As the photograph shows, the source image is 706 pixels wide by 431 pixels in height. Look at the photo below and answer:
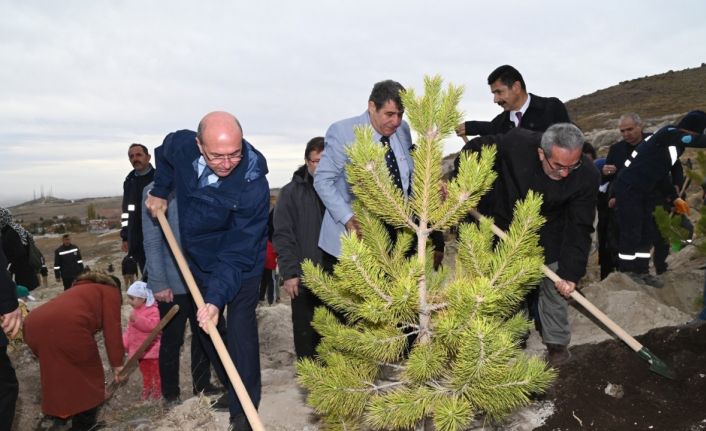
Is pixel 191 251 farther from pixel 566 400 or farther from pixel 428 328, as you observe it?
pixel 566 400

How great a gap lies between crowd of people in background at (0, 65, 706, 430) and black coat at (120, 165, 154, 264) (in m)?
0.70

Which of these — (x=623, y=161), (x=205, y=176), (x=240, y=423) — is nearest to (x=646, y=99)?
(x=623, y=161)

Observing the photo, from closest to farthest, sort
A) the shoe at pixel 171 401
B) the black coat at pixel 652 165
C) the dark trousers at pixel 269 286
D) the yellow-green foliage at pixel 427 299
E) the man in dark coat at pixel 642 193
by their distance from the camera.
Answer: the yellow-green foliage at pixel 427 299
the shoe at pixel 171 401
the black coat at pixel 652 165
the man in dark coat at pixel 642 193
the dark trousers at pixel 269 286

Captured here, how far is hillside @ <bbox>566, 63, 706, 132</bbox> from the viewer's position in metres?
29.2

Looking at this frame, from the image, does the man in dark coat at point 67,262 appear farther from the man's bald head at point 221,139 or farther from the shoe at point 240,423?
the man's bald head at point 221,139

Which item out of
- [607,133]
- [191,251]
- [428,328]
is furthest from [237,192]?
[607,133]

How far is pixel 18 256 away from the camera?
4.19 m

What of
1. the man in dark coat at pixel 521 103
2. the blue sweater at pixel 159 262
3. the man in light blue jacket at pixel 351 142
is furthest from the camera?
the man in dark coat at pixel 521 103

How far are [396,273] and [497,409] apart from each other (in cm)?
66

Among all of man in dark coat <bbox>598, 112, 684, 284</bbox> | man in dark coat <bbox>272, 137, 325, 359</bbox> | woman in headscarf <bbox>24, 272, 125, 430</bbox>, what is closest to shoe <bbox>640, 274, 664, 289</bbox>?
man in dark coat <bbox>598, 112, 684, 284</bbox>

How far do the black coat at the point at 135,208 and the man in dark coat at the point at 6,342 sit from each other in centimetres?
220

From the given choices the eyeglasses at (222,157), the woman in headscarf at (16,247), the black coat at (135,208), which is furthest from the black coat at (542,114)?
the woman in headscarf at (16,247)

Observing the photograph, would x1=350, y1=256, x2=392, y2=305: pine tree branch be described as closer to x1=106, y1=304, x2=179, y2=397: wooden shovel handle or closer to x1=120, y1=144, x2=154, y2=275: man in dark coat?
x1=106, y1=304, x2=179, y2=397: wooden shovel handle

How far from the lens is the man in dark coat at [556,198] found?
3.18 m
